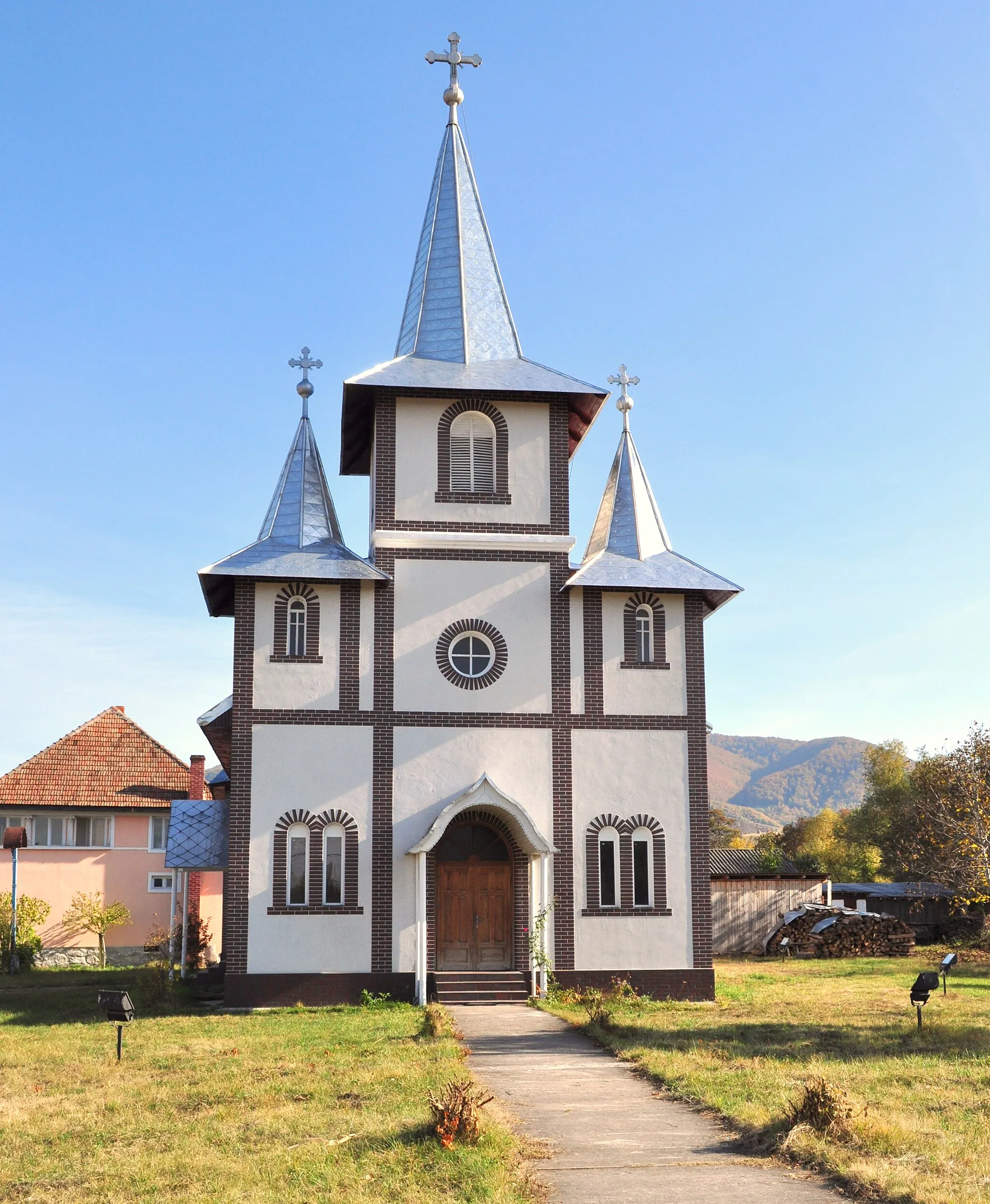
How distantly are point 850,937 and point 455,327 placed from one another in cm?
1974

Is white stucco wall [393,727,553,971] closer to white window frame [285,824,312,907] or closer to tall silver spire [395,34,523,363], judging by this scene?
white window frame [285,824,312,907]

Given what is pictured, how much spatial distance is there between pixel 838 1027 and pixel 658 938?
17.8 feet

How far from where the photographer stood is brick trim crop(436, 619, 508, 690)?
76.0 feet

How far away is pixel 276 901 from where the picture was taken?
21.9 metres

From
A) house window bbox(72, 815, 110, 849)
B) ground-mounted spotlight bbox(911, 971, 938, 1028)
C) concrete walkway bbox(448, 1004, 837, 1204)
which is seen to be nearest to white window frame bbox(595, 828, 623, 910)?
concrete walkway bbox(448, 1004, 837, 1204)

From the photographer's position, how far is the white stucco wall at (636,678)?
23.6 metres

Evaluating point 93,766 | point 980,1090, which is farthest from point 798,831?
point 980,1090

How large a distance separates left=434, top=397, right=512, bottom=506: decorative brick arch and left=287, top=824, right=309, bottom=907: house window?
6.59 metres

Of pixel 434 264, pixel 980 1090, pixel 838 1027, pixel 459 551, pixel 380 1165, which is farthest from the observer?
pixel 434 264

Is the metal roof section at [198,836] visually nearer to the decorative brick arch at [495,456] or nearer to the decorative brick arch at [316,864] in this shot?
the decorative brick arch at [316,864]

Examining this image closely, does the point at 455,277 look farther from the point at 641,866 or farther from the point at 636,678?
the point at 641,866

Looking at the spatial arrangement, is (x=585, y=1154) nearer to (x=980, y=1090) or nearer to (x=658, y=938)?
(x=980, y=1090)

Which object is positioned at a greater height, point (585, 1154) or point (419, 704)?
point (419, 704)

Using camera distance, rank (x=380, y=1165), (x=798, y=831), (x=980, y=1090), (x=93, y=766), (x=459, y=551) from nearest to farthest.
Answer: (x=380, y=1165) < (x=980, y=1090) < (x=459, y=551) < (x=93, y=766) < (x=798, y=831)
